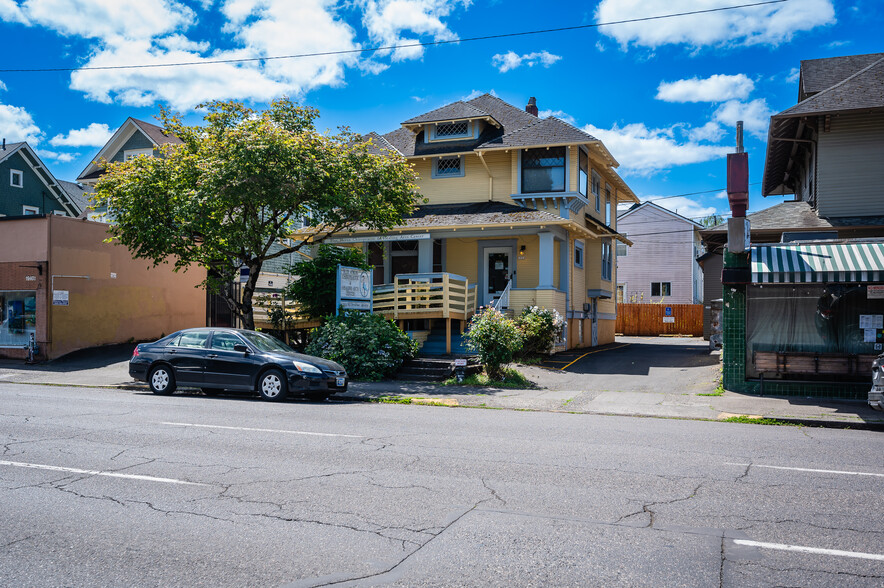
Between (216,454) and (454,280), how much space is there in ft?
46.1

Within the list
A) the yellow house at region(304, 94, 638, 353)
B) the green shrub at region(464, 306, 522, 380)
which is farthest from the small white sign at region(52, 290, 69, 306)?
the green shrub at region(464, 306, 522, 380)

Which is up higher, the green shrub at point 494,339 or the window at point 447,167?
the window at point 447,167

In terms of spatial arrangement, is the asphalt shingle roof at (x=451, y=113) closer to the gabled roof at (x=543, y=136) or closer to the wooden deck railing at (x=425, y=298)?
the gabled roof at (x=543, y=136)

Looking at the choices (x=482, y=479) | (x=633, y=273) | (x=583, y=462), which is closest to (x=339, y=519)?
(x=482, y=479)

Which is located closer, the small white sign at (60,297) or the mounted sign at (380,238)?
the small white sign at (60,297)

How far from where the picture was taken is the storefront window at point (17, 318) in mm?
21812

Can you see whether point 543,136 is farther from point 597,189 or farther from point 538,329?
point 538,329

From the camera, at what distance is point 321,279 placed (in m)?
20.6

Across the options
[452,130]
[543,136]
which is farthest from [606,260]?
[452,130]

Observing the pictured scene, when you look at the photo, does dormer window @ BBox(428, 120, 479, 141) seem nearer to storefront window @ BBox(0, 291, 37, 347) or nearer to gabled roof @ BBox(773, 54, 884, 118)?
gabled roof @ BBox(773, 54, 884, 118)

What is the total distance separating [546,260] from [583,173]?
4.36 metres

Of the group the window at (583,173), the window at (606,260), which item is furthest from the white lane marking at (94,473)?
the window at (606,260)

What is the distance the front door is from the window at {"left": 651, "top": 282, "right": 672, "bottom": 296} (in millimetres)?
26556

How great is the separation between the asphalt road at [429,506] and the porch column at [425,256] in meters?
13.7
